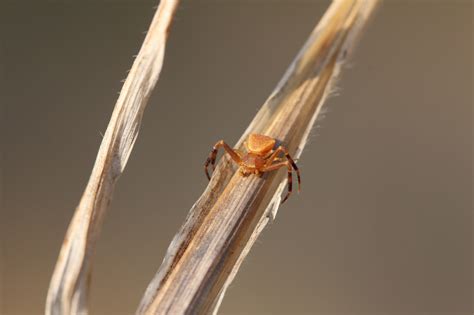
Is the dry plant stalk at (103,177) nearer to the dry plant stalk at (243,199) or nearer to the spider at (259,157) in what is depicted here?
the dry plant stalk at (243,199)

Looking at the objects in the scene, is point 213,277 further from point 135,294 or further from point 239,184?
point 135,294

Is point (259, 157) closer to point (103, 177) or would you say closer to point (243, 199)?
point (243, 199)

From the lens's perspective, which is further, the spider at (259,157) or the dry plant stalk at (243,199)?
the spider at (259,157)

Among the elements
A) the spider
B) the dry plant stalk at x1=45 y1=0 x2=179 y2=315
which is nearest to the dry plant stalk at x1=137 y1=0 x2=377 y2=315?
the spider

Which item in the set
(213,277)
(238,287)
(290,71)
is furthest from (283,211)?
(213,277)

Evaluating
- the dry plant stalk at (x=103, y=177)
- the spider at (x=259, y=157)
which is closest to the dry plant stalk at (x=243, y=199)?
the spider at (x=259, y=157)
